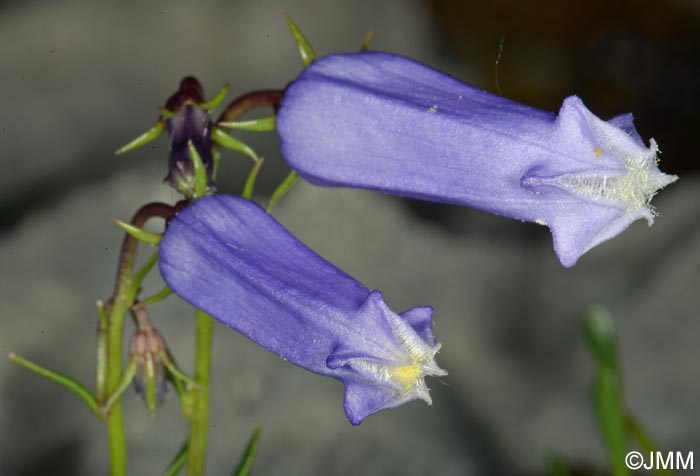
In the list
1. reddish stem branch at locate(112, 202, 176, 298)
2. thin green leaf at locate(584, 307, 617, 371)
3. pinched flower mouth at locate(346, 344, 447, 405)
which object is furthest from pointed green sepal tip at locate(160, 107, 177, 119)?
thin green leaf at locate(584, 307, 617, 371)

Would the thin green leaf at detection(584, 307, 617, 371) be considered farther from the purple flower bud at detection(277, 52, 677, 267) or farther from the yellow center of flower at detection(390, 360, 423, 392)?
the yellow center of flower at detection(390, 360, 423, 392)

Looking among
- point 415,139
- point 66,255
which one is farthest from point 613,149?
point 66,255

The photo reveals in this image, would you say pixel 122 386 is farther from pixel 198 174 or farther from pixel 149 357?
pixel 198 174

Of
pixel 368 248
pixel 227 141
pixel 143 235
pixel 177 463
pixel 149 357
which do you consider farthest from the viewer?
pixel 368 248

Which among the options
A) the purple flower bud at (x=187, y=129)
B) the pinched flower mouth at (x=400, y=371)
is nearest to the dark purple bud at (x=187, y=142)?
the purple flower bud at (x=187, y=129)

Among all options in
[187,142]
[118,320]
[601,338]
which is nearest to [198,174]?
[187,142]

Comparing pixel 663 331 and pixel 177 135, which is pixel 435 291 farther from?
pixel 177 135
